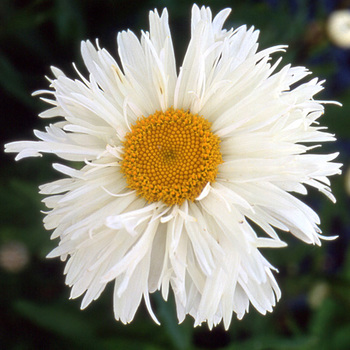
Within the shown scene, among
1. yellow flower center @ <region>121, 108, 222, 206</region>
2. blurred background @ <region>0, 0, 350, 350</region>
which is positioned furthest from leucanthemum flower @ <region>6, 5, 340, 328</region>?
blurred background @ <region>0, 0, 350, 350</region>

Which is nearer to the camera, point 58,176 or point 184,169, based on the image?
point 184,169

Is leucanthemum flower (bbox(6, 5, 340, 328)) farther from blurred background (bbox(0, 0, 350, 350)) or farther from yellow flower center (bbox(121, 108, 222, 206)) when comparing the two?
blurred background (bbox(0, 0, 350, 350))

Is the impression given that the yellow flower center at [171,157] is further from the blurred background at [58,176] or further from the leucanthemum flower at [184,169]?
the blurred background at [58,176]

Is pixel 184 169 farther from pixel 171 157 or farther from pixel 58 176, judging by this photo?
pixel 58 176

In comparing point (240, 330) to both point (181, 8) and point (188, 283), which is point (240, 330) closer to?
point (188, 283)

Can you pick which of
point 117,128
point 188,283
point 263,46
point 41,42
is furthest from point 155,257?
point 41,42

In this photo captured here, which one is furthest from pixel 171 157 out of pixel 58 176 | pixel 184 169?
pixel 58 176
